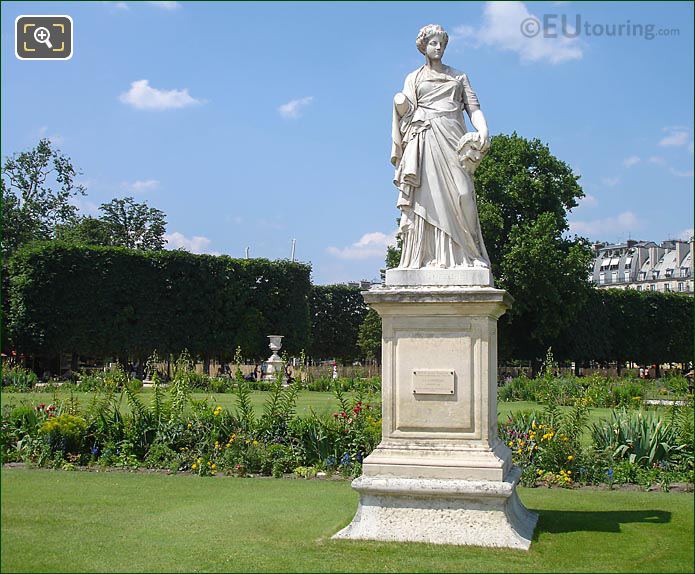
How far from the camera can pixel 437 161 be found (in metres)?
7.13

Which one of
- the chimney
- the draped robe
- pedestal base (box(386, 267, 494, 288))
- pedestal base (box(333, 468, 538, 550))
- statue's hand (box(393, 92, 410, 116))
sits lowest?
pedestal base (box(333, 468, 538, 550))

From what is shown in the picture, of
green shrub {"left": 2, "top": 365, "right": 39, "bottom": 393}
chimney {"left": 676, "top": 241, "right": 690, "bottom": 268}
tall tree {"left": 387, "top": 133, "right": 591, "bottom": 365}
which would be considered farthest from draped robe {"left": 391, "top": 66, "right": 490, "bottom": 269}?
chimney {"left": 676, "top": 241, "right": 690, "bottom": 268}

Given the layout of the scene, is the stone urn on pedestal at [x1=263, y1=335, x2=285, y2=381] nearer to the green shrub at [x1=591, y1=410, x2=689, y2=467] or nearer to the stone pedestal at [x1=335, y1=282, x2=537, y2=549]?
the green shrub at [x1=591, y1=410, x2=689, y2=467]

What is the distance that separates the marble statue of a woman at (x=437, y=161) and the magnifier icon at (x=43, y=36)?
9.68 feet

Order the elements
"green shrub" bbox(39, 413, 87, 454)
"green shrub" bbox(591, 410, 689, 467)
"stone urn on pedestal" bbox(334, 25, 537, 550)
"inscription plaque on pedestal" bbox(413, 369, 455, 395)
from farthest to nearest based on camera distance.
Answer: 1. "green shrub" bbox(39, 413, 87, 454)
2. "green shrub" bbox(591, 410, 689, 467)
3. "inscription plaque on pedestal" bbox(413, 369, 455, 395)
4. "stone urn on pedestal" bbox(334, 25, 537, 550)

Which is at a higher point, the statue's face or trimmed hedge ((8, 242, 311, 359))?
the statue's face

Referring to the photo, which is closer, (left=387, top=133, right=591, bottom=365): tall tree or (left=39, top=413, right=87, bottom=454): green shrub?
(left=39, top=413, right=87, bottom=454): green shrub

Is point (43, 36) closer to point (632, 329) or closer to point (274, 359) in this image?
point (274, 359)

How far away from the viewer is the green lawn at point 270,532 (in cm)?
580

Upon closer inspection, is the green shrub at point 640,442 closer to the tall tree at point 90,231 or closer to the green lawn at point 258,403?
the green lawn at point 258,403

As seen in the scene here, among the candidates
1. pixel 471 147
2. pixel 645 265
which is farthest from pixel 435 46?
pixel 645 265

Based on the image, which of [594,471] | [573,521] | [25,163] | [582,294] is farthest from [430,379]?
[25,163]

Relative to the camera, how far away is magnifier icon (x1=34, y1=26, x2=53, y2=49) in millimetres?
6297

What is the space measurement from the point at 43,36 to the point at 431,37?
130 inches
